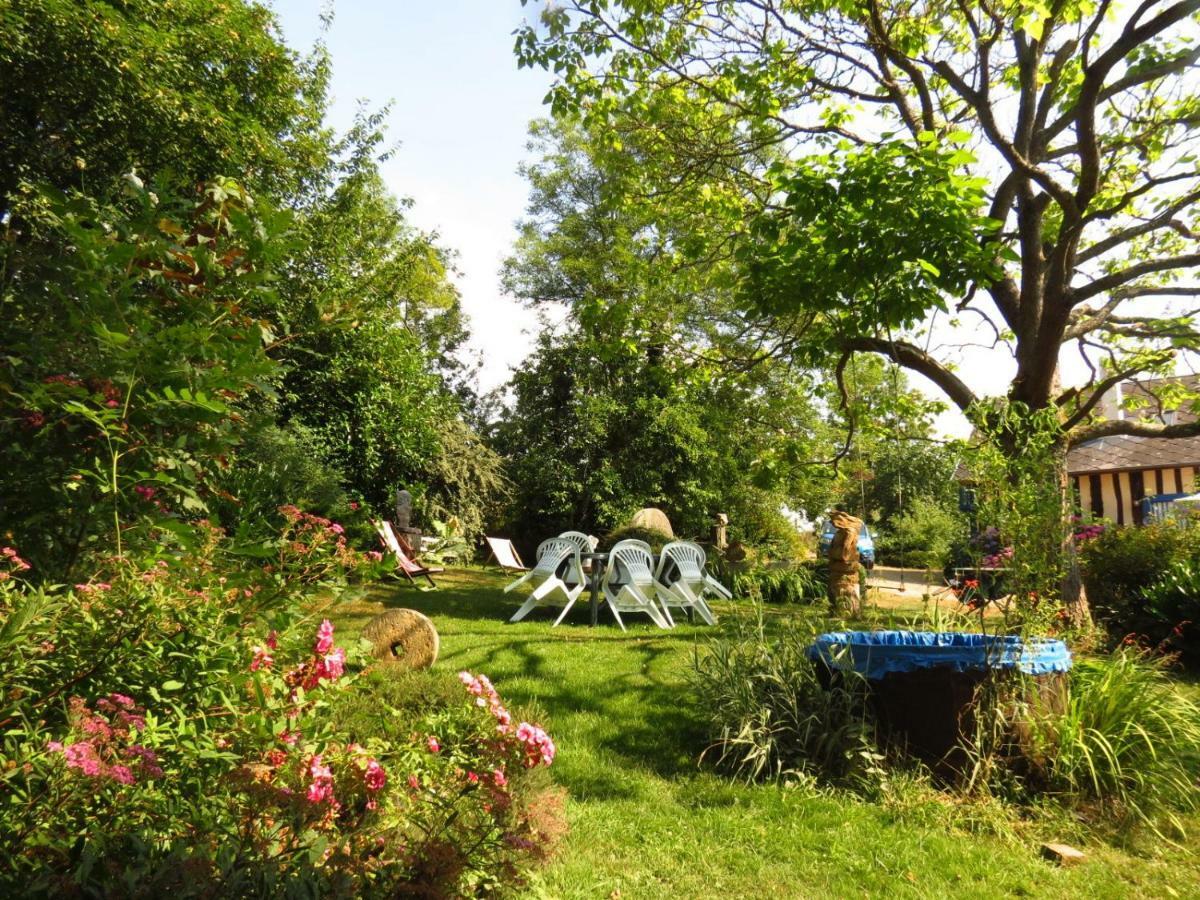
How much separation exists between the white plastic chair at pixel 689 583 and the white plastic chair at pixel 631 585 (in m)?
0.25

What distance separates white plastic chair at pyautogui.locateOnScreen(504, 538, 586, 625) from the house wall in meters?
13.4

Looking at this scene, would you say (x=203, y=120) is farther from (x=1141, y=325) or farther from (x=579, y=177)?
(x=579, y=177)

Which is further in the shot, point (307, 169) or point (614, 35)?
point (307, 169)

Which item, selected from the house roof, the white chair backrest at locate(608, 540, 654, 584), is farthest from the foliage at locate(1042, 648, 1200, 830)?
the house roof

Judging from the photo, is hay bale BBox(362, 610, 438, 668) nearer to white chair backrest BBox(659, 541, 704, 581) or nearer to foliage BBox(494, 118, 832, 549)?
white chair backrest BBox(659, 541, 704, 581)

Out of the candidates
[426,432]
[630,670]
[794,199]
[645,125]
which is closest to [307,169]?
[426,432]

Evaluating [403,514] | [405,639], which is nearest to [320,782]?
[405,639]

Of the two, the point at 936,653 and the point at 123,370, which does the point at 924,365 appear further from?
the point at 123,370

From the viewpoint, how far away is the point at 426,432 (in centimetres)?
1362

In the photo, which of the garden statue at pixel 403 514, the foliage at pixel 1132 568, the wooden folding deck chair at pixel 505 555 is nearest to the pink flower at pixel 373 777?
the foliage at pixel 1132 568

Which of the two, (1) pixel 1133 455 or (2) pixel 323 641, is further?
(1) pixel 1133 455

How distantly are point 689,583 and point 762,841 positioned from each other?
6.11m

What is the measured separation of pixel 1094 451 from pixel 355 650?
21.4 m

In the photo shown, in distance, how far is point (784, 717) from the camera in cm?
424
